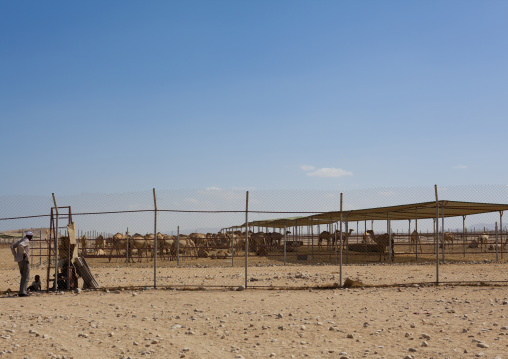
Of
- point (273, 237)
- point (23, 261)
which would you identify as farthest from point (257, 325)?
point (273, 237)

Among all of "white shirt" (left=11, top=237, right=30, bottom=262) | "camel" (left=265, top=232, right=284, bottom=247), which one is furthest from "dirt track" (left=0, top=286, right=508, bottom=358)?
"camel" (left=265, top=232, right=284, bottom=247)

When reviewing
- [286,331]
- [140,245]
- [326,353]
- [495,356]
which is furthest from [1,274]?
[495,356]

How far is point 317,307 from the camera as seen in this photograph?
10.6 meters

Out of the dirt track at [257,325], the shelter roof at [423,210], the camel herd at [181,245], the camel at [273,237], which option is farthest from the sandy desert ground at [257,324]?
the camel at [273,237]

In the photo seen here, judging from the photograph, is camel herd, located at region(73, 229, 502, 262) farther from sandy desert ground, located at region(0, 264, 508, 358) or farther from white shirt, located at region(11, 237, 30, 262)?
sandy desert ground, located at region(0, 264, 508, 358)

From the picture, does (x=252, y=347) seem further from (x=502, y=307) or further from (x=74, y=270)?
(x=74, y=270)

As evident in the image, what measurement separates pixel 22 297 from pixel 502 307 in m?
11.8

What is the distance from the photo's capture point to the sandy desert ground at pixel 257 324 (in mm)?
7027

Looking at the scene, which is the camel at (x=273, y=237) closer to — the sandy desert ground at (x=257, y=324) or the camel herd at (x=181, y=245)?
the camel herd at (x=181, y=245)

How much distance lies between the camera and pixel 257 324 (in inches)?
348

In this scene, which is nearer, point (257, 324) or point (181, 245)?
point (257, 324)

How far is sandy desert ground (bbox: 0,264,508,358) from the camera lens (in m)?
7.03

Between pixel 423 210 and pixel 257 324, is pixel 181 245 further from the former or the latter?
pixel 257 324

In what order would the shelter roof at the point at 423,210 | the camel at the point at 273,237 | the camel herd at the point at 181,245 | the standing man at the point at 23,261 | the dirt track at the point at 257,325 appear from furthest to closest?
the camel at the point at 273,237 → the camel herd at the point at 181,245 → the shelter roof at the point at 423,210 → the standing man at the point at 23,261 → the dirt track at the point at 257,325
